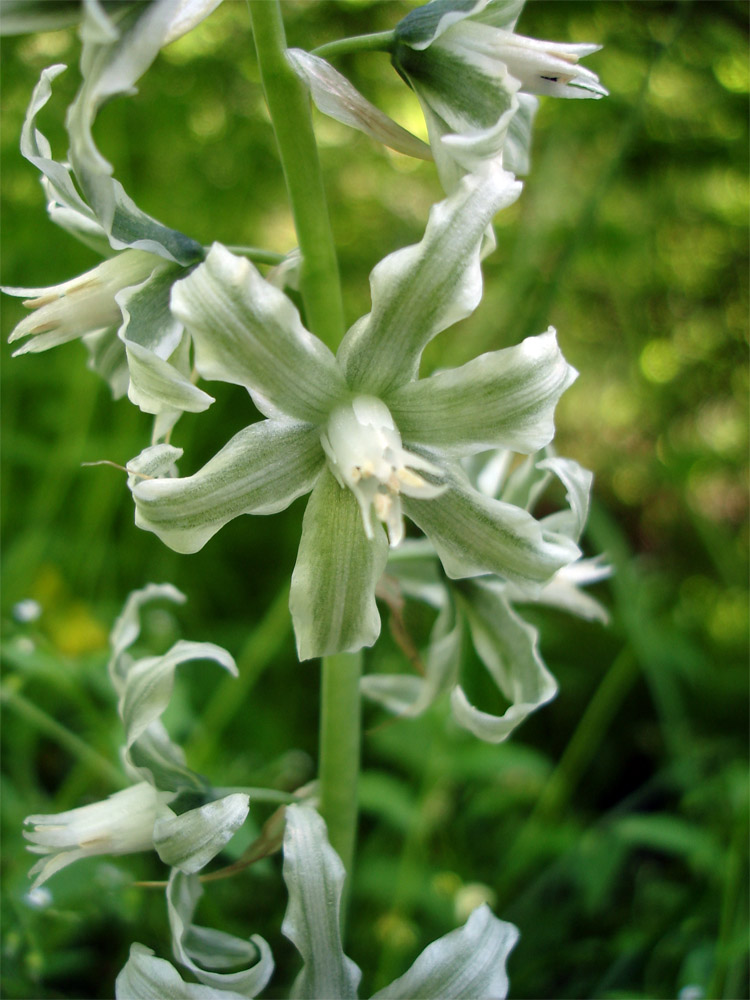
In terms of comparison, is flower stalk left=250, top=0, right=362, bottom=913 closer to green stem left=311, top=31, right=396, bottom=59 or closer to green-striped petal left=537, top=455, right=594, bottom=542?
green stem left=311, top=31, right=396, bottom=59

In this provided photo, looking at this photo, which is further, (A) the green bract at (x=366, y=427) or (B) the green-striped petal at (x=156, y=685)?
(B) the green-striped petal at (x=156, y=685)

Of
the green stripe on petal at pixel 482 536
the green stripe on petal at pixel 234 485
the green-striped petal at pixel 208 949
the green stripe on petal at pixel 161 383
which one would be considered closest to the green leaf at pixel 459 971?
the green-striped petal at pixel 208 949

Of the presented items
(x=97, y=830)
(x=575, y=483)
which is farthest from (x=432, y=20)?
(x=97, y=830)

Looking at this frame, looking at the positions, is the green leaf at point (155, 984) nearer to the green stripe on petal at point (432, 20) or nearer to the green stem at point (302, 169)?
the green stem at point (302, 169)

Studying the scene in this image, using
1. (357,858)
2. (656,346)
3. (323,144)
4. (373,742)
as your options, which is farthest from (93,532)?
(656,346)

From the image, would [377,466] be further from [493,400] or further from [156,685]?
[156,685]

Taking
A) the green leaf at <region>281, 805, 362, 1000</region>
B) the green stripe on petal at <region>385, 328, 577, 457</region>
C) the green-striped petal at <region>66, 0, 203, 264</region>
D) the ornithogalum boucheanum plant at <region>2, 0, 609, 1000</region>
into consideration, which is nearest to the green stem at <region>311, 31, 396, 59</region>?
the ornithogalum boucheanum plant at <region>2, 0, 609, 1000</region>
